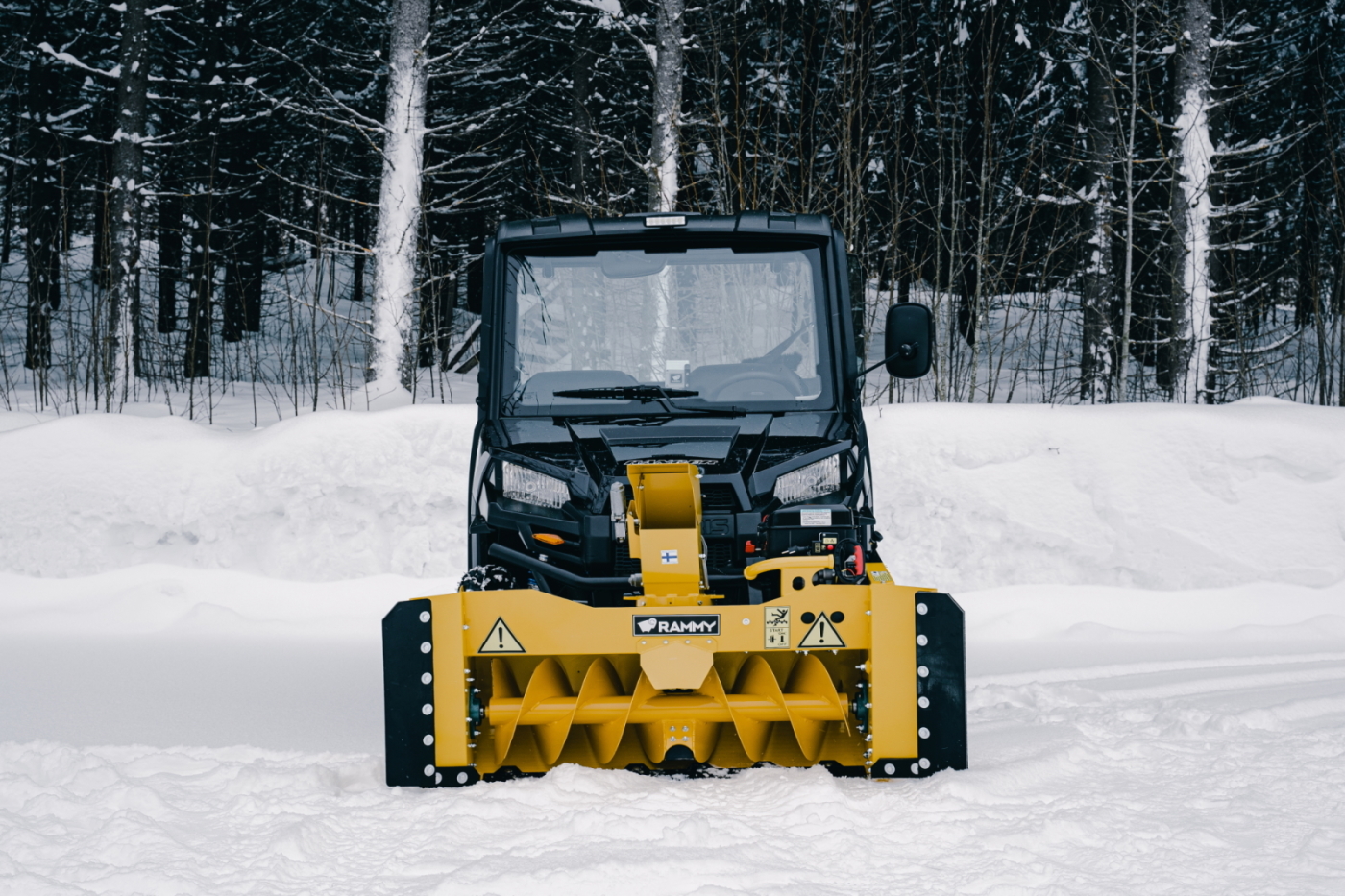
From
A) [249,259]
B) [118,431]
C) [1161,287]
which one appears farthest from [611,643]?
[249,259]

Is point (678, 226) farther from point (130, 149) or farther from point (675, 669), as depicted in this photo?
point (130, 149)

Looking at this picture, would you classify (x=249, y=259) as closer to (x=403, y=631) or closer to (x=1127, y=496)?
(x=1127, y=496)

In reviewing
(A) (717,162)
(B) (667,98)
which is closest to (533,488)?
(A) (717,162)

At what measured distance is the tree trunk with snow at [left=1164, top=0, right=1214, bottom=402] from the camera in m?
13.3

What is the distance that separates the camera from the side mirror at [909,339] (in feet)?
15.3

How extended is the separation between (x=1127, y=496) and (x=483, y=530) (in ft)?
20.3

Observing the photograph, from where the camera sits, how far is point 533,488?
4594 mm

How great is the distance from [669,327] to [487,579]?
1.35m

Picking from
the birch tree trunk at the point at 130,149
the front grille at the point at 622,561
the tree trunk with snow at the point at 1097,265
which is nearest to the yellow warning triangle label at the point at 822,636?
the front grille at the point at 622,561

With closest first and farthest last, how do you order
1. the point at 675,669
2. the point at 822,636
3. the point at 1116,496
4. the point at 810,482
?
1. the point at 675,669
2. the point at 822,636
3. the point at 810,482
4. the point at 1116,496

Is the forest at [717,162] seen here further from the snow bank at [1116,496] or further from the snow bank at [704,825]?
the snow bank at [704,825]

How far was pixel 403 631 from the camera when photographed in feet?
13.5

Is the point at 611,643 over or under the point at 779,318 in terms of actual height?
under

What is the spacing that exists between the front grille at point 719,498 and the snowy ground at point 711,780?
103cm
